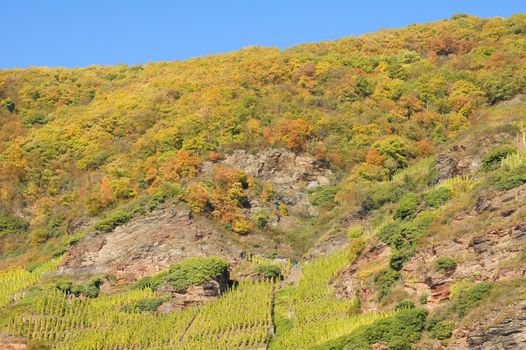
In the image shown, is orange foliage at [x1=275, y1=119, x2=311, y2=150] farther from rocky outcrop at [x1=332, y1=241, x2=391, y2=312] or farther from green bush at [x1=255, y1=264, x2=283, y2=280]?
rocky outcrop at [x1=332, y1=241, x2=391, y2=312]

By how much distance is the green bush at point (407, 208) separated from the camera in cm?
6225

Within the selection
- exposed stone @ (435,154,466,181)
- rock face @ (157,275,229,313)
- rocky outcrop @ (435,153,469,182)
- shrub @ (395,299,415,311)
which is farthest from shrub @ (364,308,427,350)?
exposed stone @ (435,154,466,181)

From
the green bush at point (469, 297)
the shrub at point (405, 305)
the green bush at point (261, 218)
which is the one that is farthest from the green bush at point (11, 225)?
the green bush at point (469, 297)

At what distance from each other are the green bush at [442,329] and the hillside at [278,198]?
144 millimetres

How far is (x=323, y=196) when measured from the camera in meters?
82.4

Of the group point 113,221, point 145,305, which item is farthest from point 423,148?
point 145,305

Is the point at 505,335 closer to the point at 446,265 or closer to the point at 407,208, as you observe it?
the point at 446,265

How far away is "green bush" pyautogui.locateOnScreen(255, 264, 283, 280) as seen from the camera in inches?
2677

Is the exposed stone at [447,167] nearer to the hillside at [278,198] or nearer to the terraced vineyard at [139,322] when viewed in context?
the hillside at [278,198]

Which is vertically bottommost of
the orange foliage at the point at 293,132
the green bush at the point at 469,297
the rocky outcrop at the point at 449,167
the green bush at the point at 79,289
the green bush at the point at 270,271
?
the green bush at the point at 469,297

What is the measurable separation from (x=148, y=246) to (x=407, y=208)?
21.7 meters

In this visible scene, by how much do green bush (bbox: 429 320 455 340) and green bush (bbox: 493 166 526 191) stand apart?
1136 cm

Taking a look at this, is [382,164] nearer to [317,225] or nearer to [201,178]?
[317,225]

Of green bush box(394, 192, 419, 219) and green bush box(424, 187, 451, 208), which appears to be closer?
green bush box(424, 187, 451, 208)
